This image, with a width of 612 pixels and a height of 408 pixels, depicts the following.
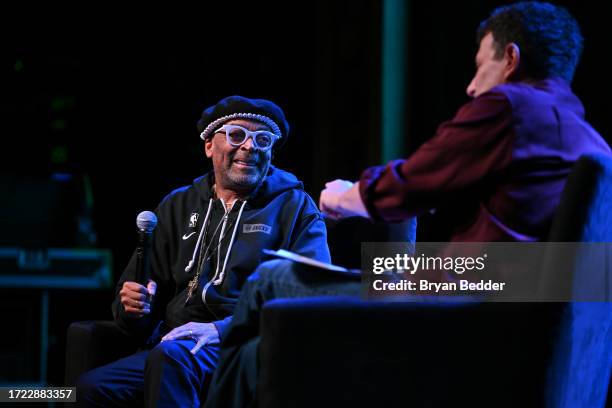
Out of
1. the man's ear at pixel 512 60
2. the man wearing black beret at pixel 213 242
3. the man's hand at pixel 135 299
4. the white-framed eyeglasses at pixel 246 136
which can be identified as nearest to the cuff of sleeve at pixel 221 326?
the man wearing black beret at pixel 213 242

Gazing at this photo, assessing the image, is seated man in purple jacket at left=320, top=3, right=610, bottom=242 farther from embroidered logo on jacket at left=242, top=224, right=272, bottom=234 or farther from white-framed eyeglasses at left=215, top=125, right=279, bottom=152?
white-framed eyeglasses at left=215, top=125, right=279, bottom=152

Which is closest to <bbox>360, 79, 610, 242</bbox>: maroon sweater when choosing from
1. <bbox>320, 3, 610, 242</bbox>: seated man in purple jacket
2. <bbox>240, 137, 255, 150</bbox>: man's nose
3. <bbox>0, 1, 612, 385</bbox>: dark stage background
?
<bbox>320, 3, 610, 242</bbox>: seated man in purple jacket

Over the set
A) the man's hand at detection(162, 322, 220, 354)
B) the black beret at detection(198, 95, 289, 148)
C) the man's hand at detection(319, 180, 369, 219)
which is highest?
the black beret at detection(198, 95, 289, 148)

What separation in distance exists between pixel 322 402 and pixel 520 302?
470 mm

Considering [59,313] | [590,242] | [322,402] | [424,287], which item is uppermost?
[590,242]

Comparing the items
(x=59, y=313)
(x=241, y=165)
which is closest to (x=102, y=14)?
(x=59, y=313)

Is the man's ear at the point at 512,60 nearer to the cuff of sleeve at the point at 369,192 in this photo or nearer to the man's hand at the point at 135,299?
the cuff of sleeve at the point at 369,192

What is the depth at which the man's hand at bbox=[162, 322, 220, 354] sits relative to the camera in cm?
231

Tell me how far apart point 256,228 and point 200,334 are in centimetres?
43

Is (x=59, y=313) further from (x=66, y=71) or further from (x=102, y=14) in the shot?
(x=102, y=14)

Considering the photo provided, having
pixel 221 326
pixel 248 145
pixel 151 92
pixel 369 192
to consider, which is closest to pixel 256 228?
pixel 248 145

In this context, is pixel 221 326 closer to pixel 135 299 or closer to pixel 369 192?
pixel 135 299

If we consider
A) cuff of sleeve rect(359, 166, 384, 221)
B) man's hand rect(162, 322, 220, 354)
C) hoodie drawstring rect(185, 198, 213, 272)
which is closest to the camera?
cuff of sleeve rect(359, 166, 384, 221)

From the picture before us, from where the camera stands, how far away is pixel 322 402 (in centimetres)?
173
